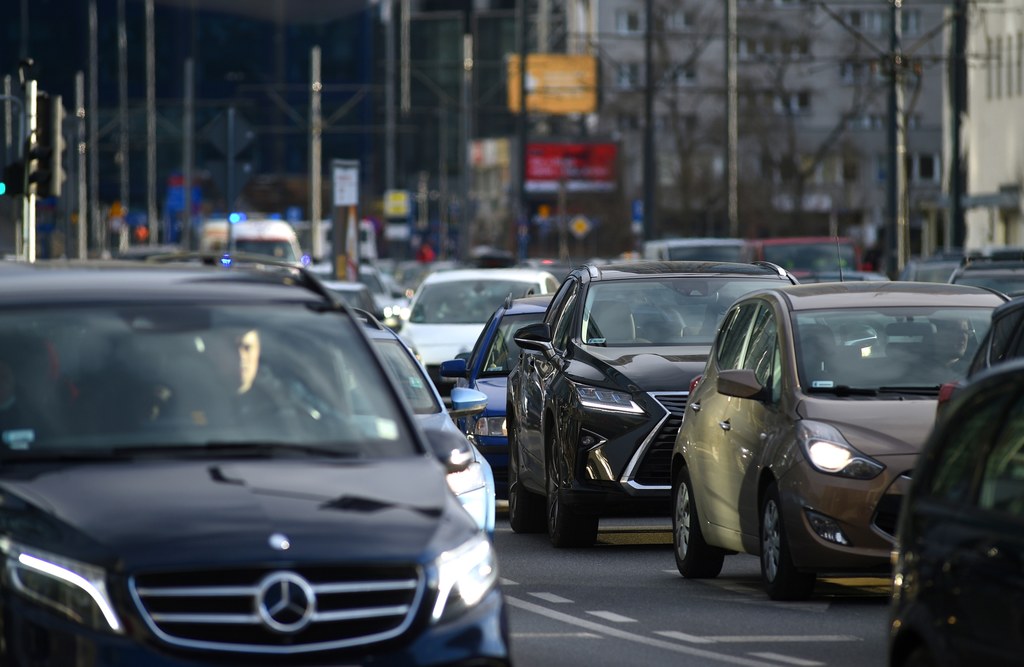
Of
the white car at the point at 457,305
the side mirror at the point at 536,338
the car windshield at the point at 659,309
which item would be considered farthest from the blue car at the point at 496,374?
the white car at the point at 457,305

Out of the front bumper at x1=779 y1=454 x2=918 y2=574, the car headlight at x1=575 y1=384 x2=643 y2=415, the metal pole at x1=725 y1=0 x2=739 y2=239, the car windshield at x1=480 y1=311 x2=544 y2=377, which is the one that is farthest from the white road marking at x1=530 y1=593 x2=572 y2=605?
the metal pole at x1=725 y1=0 x2=739 y2=239

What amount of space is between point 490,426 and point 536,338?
8.03 feet

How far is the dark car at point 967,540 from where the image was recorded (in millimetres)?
5992

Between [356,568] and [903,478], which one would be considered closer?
[356,568]

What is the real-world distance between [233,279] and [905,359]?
5.14 m

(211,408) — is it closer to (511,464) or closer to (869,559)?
(869,559)

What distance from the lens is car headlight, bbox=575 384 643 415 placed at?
47.0 ft

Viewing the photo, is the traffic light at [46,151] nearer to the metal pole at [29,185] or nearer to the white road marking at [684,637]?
the metal pole at [29,185]

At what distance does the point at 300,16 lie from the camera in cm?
10950

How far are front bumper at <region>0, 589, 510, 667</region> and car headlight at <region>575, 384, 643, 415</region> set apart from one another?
8.09 meters

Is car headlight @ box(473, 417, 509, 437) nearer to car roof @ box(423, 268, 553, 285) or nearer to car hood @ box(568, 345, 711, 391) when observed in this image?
car hood @ box(568, 345, 711, 391)

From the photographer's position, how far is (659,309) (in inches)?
612

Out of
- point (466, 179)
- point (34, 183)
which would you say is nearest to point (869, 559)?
point (34, 183)

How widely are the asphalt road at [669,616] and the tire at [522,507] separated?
1570 mm
